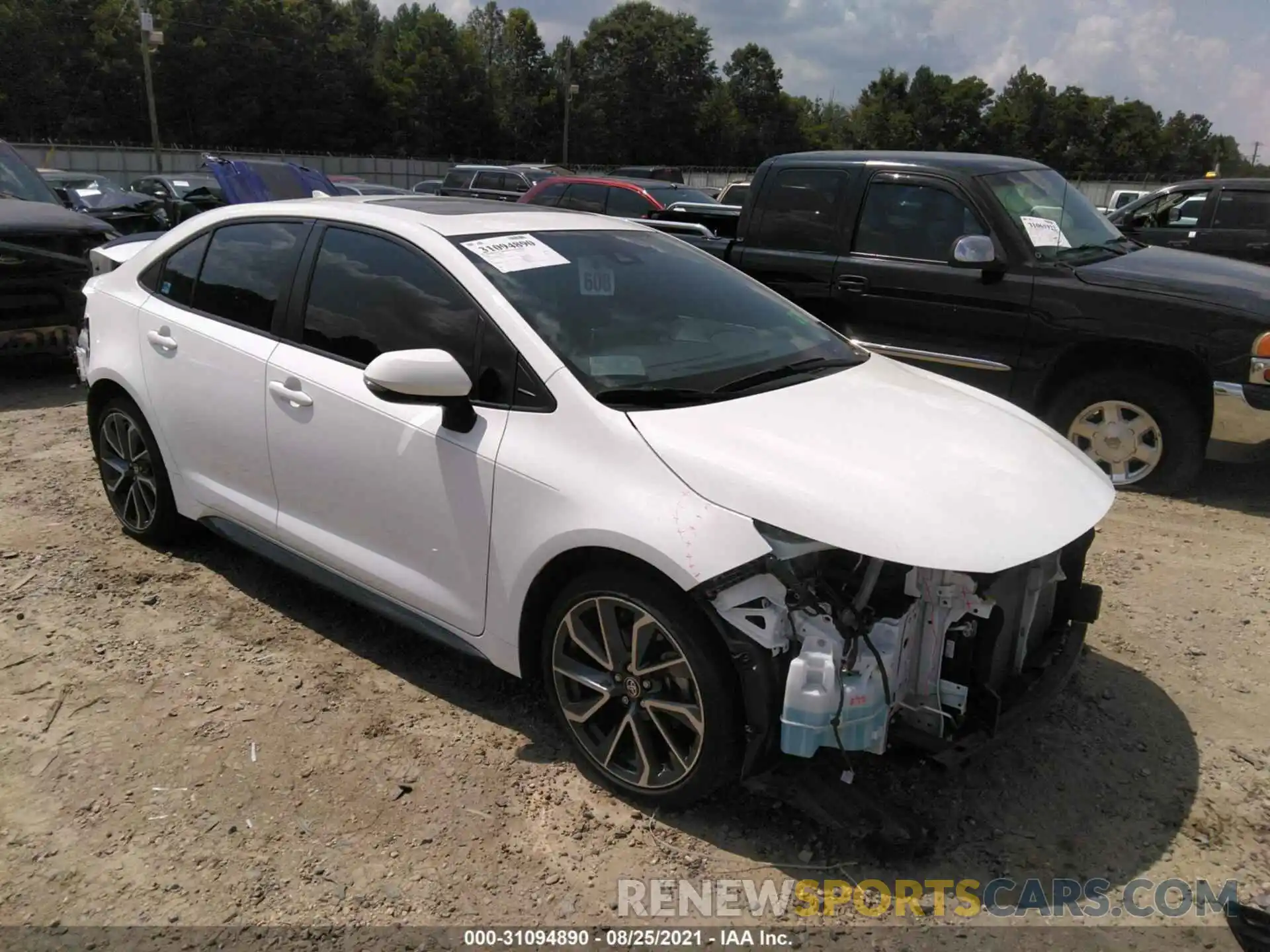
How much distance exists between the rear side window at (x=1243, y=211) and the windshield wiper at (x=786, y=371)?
8683mm

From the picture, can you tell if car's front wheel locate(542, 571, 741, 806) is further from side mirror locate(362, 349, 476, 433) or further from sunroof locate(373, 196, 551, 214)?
sunroof locate(373, 196, 551, 214)

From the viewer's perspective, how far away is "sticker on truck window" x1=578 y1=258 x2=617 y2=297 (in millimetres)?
3404

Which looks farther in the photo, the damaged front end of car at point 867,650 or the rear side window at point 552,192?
the rear side window at point 552,192

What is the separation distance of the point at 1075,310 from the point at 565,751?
4.25 m

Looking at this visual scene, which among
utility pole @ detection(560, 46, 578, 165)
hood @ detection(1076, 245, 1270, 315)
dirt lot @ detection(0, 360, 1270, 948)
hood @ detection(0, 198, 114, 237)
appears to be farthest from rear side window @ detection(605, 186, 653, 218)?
utility pole @ detection(560, 46, 578, 165)

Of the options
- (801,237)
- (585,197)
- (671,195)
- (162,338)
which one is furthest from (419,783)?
(671,195)

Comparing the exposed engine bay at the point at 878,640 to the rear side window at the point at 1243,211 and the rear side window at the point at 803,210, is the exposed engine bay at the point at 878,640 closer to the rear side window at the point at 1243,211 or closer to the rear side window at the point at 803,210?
the rear side window at the point at 803,210

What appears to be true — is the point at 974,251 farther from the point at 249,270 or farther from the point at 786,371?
the point at 249,270

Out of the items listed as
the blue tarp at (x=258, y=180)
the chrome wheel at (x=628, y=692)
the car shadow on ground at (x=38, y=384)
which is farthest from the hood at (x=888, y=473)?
the blue tarp at (x=258, y=180)

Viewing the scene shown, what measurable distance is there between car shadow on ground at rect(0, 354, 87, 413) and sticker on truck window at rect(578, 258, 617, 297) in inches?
222

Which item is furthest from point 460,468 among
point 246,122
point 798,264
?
point 246,122

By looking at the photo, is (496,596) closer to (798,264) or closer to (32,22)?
(798,264)

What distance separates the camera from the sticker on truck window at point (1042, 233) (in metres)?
6.07

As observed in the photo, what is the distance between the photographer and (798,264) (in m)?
6.68
